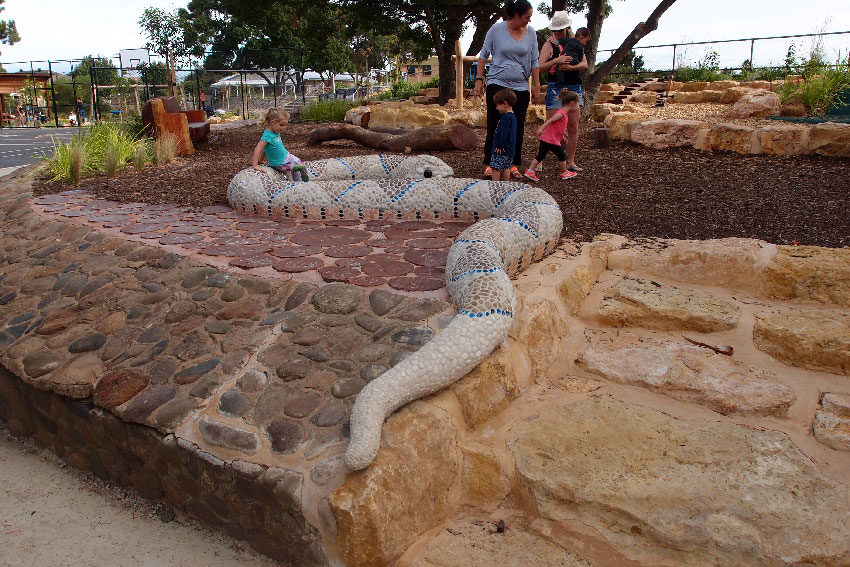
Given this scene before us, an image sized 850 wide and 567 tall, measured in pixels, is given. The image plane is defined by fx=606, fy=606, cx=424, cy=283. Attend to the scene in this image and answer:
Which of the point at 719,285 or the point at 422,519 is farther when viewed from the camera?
the point at 719,285

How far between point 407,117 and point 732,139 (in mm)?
5628

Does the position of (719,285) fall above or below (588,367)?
above

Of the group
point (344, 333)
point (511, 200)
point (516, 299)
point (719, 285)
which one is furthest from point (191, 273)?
point (719, 285)

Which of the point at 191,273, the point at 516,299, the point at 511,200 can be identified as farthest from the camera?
the point at 511,200

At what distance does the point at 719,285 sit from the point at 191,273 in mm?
3220

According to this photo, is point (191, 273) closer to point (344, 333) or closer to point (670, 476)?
point (344, 333)

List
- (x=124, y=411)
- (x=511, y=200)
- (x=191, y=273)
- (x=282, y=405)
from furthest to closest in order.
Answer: (x=511, y=200) < (x=191, y=273) < (x=124, y=411) < (x=282, y=405)

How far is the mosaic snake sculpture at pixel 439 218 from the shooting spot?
8.09ft

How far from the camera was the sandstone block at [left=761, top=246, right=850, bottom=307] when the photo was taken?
11.2 feet

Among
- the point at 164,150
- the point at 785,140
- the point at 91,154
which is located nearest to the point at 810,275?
the point at 785,140

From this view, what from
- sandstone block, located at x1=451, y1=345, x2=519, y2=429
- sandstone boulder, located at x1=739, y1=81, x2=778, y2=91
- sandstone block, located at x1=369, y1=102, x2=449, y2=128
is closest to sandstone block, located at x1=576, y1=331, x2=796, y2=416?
sandstone block, located at x1=451, y1=345, x2=519, y2=429

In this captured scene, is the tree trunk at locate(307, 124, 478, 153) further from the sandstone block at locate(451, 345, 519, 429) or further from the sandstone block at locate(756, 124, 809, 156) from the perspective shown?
the sandstone block at locate(451, 345, 519, 429)

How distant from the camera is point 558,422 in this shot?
2820 millimetres

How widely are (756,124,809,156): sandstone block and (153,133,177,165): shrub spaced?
23.6 ft
